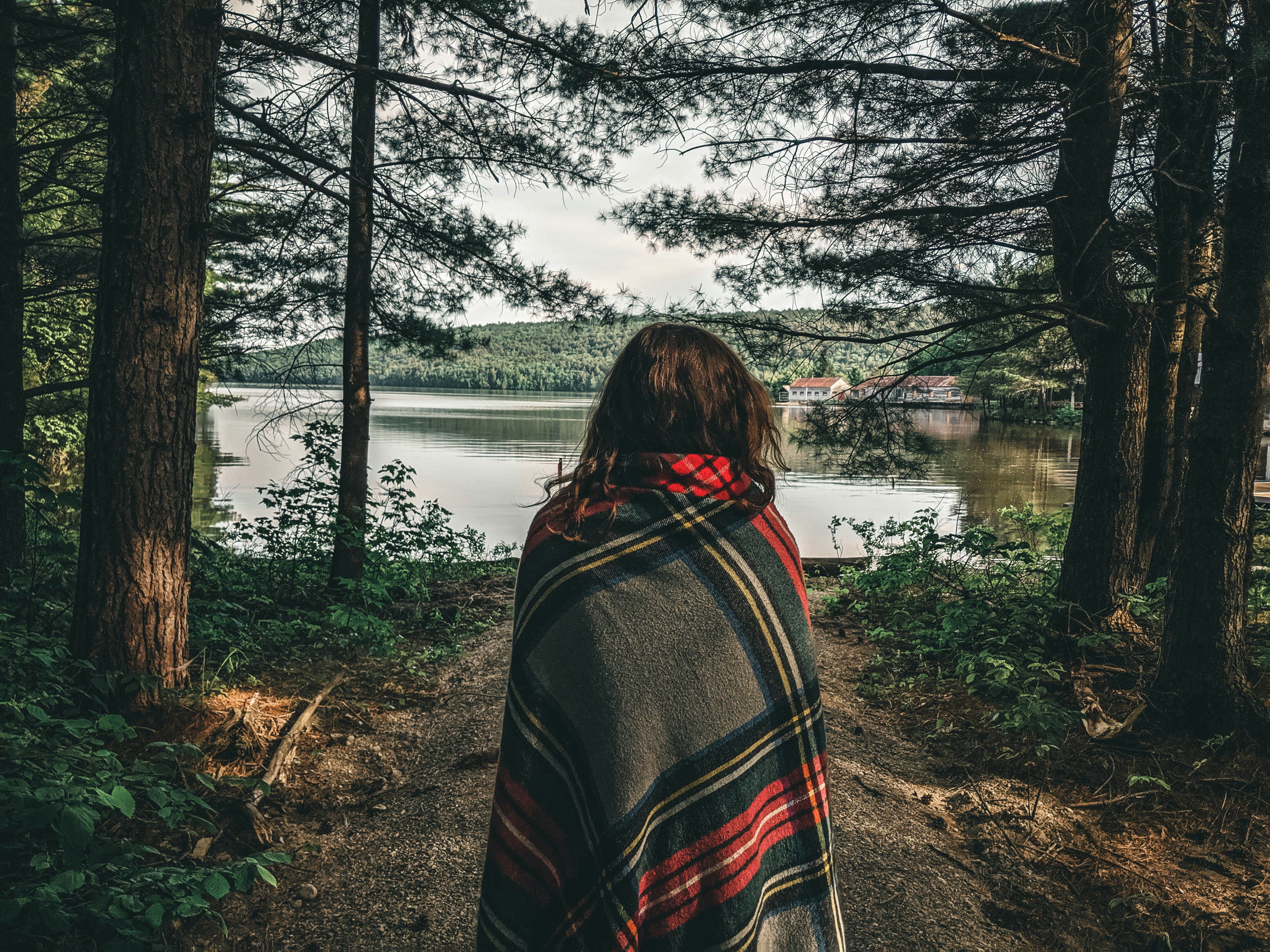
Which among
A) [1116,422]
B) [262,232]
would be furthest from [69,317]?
[1116,422]

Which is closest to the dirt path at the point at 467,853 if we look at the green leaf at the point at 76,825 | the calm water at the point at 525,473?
the green leaf at the point at 76,825

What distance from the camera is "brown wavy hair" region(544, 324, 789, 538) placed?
1.34m

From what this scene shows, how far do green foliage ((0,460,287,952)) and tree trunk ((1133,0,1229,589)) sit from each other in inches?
189

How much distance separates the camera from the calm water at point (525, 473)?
1263 centimetres

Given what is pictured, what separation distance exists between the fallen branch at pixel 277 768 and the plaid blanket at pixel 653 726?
1.81m

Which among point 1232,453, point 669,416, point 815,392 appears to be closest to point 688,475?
point 669,416

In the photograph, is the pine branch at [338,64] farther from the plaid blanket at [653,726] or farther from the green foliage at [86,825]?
the plaid blanket at [653,726]

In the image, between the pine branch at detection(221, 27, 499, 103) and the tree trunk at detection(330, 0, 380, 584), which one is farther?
the tree trunk at detection(330, 0, 380, 584)

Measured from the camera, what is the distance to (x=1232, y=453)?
351 centimetres

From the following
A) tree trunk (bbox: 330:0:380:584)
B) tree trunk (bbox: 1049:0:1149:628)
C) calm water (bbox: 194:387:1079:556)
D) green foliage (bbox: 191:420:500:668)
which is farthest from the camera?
calm water (bbox: 194:387:1079:556)

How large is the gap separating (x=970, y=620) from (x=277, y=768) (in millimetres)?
4395

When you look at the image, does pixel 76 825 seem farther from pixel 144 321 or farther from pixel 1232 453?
pixel 1232 453

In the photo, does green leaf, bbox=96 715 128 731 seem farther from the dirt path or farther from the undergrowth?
the dirt path

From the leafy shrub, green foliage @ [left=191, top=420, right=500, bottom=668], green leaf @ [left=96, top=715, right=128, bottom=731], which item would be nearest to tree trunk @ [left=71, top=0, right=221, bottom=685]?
green foliage @ [left=191, top=420, right=500, bottom=668]
